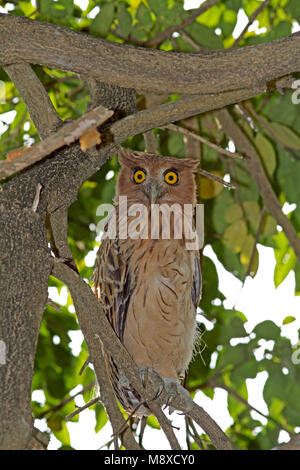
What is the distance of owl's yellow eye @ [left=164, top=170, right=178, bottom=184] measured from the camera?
2.89 meters

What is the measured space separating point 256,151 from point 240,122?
328mm

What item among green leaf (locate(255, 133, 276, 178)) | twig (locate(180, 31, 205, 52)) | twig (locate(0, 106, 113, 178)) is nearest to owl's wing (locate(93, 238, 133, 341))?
green leaf (locate(255, 133, 276, 178))

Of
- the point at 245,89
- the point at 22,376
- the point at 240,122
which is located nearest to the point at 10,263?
the point at 22,376

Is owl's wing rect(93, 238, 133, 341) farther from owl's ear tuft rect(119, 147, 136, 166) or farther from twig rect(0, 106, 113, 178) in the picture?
twig rect(0, 106, 113, 178)

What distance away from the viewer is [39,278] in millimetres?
1642

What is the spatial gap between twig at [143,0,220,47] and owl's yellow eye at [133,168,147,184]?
58 centimetres

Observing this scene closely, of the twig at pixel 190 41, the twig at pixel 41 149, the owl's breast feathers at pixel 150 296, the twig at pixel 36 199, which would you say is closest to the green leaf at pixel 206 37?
the twig at pixel 190 41

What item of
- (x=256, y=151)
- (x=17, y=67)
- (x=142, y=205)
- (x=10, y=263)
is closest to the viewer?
(x=10, y=263)

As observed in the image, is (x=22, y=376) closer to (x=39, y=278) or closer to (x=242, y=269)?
(x=39, y=278)

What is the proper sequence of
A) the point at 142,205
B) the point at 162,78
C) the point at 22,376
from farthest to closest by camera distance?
1. the point at 142,205
2. the point at 162,78
3. the point at 22,376

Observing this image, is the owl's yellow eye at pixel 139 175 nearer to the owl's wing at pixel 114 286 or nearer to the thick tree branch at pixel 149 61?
the owl's wing at pixel 114 286

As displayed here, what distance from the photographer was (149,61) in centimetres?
171

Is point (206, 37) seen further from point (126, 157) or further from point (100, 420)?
point (100, 420)

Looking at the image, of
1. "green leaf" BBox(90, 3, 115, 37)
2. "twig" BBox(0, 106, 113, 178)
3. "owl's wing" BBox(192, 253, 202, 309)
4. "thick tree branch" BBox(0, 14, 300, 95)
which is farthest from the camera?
"owl's wing" BBox(192, 253, 202, 309)
